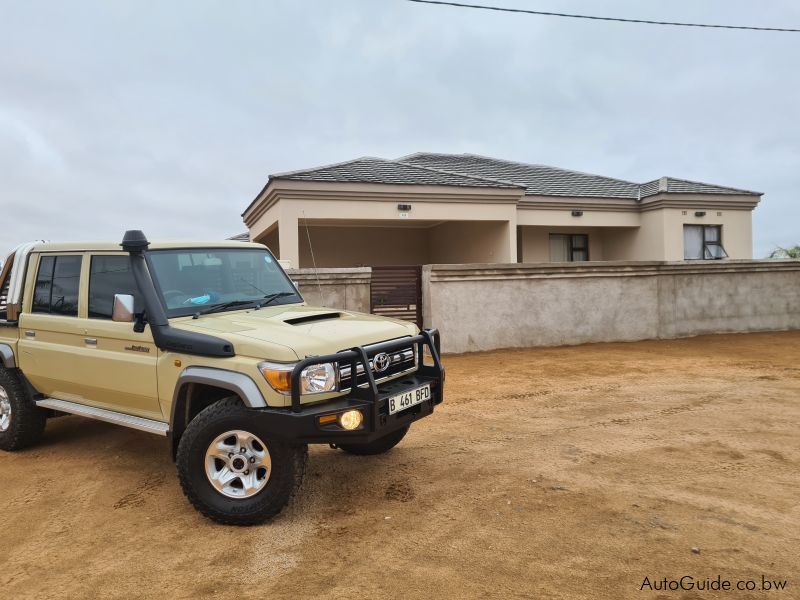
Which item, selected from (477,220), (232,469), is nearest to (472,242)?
(477,220)

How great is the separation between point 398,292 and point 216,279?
668cm

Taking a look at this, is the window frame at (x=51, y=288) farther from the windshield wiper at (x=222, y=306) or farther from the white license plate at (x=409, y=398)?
the white license plate at (x=409, y=398)

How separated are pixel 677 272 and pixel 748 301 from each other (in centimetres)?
245

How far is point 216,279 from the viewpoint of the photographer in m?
4.62

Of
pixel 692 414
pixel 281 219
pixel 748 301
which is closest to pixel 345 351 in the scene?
pixel 692 414

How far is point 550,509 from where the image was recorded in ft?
12.5

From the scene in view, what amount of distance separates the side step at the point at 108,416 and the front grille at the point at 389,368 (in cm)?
136

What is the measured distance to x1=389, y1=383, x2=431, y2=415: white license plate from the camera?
3778 mm

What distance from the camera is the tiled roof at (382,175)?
15.3 metres

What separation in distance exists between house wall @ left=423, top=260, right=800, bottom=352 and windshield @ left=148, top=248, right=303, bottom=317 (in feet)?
20.3

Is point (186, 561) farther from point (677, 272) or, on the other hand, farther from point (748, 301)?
point (748, 301)

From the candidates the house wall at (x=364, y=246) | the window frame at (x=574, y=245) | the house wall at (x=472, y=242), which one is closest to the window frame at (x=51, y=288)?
the house wall at (x=364, y=246)

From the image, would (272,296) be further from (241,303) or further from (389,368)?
(389,368)

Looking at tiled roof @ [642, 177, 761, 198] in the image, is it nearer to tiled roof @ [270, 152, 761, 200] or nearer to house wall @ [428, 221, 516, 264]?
tiled roof @ [270, 152, 761, 200]
